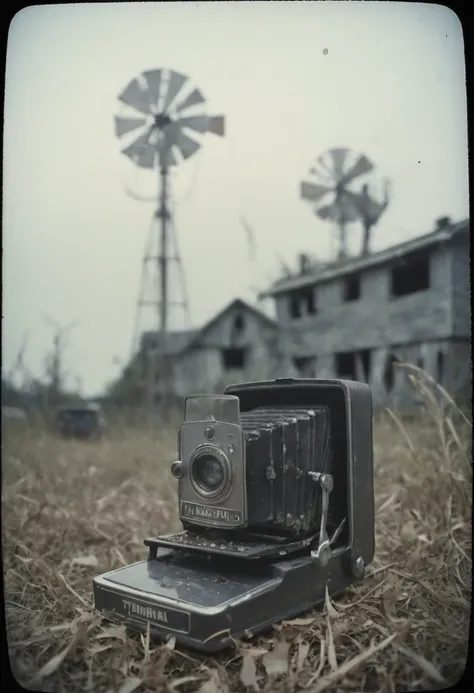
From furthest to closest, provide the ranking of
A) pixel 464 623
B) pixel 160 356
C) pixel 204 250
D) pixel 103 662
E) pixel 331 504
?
pixel 160 356, pixel 204 250, pixel 331 504, pixel 464 623, pixel 103 662

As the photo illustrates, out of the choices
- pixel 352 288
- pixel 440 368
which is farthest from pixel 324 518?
pixel 352 288

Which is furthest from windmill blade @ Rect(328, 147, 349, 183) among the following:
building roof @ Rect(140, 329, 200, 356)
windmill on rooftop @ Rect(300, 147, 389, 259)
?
building roof @ Rect(140, 329, 200, 356)

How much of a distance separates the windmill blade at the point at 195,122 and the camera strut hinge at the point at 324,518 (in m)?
0.79

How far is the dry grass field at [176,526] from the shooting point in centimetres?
101

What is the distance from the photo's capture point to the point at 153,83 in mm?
1299

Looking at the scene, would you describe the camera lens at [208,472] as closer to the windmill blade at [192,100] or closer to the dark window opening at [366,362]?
the dark window opening at [366,362]

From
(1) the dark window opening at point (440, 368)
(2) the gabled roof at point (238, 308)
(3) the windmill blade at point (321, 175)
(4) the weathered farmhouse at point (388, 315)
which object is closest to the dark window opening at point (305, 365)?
(4) the weathered farmhouse at point (388, 315)

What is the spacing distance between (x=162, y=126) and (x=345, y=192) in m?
0.44

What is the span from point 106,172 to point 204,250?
14.4 inches

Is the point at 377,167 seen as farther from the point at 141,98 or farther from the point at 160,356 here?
the point at 160,356

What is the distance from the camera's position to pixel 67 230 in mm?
1383

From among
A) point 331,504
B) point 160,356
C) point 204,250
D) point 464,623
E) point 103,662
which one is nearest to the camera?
point 103,662

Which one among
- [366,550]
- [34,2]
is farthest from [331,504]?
[34,2]

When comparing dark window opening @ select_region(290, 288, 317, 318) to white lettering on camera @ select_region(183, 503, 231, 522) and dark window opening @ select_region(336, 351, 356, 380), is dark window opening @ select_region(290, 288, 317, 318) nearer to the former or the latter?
dark window opening @ select_region(336, 351, 356, 380)
